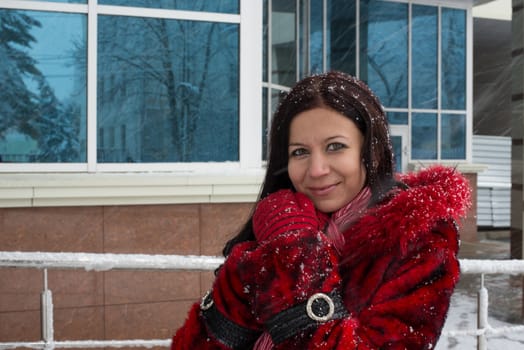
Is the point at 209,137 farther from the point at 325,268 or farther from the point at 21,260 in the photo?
the point at 325,268

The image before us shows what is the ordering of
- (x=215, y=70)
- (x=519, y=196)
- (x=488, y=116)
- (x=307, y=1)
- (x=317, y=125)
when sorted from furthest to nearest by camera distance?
(x=488, y=116) → (x=307, y=1) → (x=519, y=196) → (x=215, y=70) → (x=317, y=125)

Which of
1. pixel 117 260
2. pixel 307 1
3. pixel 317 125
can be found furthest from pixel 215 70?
pixel 307 1

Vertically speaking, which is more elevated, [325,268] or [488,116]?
[488,116]

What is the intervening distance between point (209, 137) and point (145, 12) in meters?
1.32

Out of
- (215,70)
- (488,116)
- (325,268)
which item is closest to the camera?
(325,268)

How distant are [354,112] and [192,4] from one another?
4.44 meters

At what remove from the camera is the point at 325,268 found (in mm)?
1099

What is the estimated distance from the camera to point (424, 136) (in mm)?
12586

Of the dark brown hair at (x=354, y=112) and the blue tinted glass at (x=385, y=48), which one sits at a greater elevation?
the blue tinted glass at (x=385, y=48)

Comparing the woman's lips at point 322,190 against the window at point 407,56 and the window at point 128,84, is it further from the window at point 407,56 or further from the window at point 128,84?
the window at point 407,56

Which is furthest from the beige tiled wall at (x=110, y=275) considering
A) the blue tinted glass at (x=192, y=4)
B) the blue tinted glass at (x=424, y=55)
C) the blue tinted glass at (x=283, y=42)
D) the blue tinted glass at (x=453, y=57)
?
the blue tinted glass at (x=453, y=57)

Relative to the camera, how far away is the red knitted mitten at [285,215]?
1.17m

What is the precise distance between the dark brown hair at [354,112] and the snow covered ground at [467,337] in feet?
11.9

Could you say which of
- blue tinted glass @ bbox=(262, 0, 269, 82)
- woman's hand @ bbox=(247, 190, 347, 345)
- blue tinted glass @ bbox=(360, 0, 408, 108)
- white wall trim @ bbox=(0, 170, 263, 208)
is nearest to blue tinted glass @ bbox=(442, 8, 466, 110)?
blue tinted glass @ bbox=(360, 0, 408, 108)
